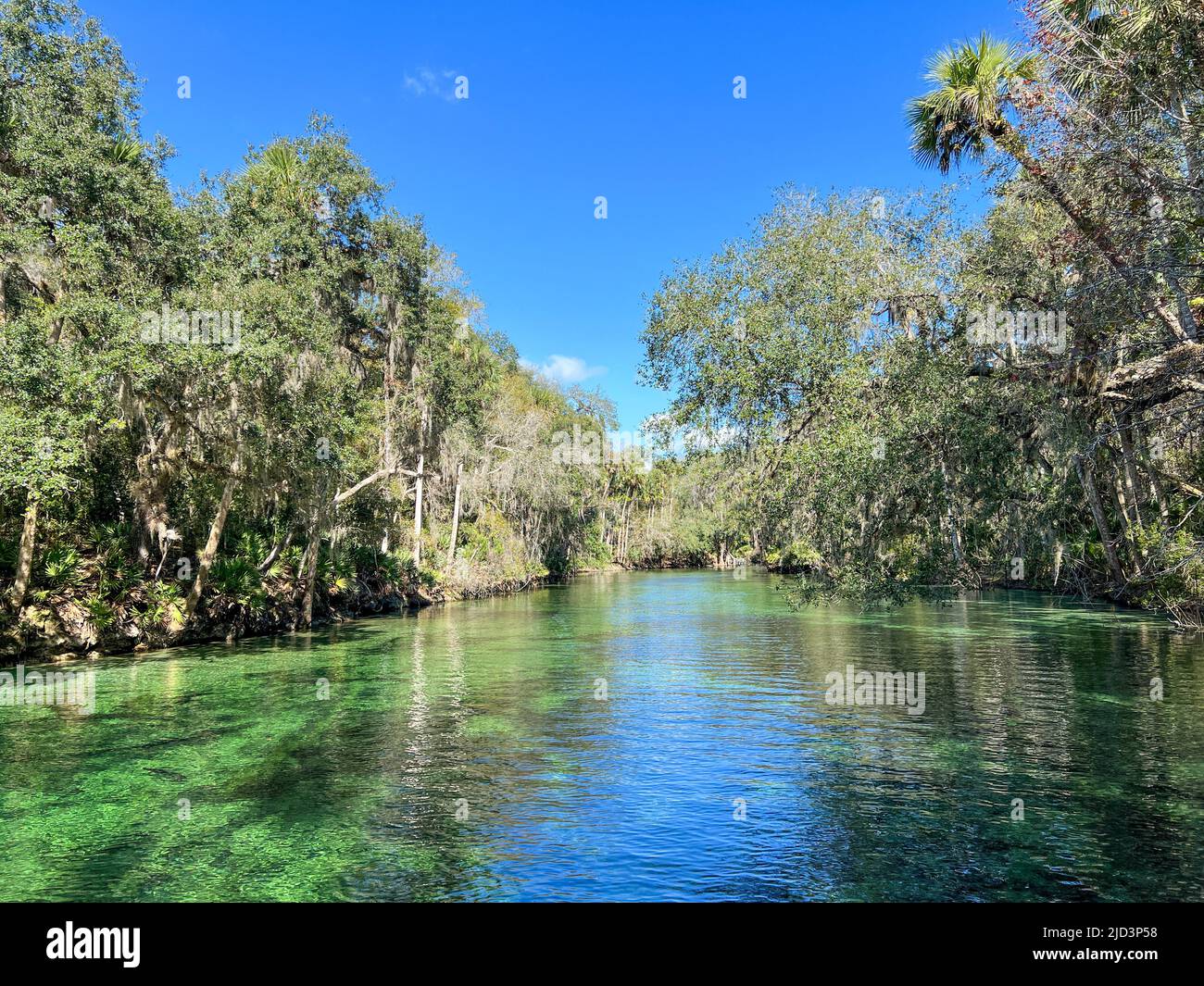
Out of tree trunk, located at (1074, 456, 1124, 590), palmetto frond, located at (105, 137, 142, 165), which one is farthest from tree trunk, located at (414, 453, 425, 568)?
tree trunk, located at (1074, 456, 1124, 590)

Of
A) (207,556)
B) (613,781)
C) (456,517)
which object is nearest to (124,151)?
(207,556)

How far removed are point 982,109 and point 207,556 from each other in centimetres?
2005

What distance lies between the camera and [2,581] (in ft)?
56.1

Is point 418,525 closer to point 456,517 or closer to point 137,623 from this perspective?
point 456,517

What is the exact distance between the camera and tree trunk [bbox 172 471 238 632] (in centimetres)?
2023

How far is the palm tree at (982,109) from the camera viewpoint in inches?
533

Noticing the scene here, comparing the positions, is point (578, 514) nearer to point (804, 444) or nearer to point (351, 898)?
point (804, 444)

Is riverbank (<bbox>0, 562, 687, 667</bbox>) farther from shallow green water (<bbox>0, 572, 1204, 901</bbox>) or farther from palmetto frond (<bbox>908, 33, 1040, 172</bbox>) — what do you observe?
palmetto frond (<bbox>908, 33, 1040, 172</bbox>)

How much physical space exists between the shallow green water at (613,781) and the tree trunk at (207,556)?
2.26 meters

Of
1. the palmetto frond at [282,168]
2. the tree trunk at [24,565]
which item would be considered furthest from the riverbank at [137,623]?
the palmetto frond at [282,168]

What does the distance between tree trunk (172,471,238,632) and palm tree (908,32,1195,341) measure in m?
17.7

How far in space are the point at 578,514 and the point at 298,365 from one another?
149 ft

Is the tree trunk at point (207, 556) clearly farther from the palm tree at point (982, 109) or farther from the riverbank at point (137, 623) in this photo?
the palm tree at point (982, 109)
